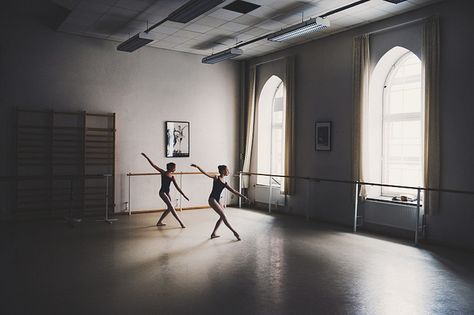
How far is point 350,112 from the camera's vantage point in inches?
309

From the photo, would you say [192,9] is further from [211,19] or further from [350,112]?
[350,112]

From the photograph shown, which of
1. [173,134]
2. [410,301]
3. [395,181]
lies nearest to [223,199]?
[173,134]

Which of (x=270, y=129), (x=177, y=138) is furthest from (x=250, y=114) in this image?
(x=177, y=138)

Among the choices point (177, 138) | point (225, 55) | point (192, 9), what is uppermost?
point (225, 55)

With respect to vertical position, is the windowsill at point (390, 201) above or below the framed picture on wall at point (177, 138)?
below

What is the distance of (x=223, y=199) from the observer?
1052 cm

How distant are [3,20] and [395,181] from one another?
321 inches

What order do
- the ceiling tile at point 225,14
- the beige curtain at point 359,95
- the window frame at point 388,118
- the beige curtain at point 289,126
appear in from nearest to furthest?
the ceiling tile at point 225,14
the window frame at point 388,118
the beige curtain at point 359,95
the beige curtain at point 289,126

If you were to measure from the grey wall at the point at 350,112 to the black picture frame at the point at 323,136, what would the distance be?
0.11 metres

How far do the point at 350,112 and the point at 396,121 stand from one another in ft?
2.85

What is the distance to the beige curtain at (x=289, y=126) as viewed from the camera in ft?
29.8

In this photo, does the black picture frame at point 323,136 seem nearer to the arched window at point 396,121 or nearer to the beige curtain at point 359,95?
the beige curtain at point 359,95

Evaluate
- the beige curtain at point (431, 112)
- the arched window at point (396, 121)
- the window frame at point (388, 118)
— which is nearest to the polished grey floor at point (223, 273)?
the beige curtain at point (431, 112)

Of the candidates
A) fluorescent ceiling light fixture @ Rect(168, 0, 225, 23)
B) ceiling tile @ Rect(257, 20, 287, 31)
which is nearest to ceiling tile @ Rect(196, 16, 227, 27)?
ceiling tile @ Rect(257, 20, 287, 31)
